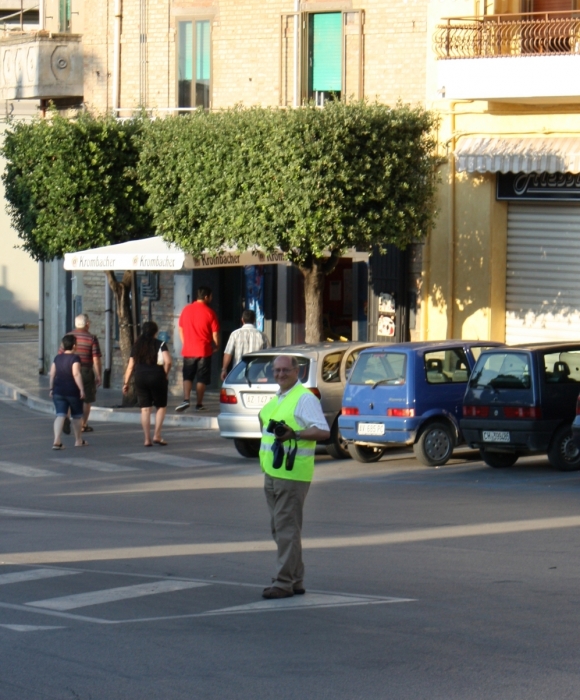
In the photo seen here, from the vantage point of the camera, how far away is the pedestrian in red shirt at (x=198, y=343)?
22.4m

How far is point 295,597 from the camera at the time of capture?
8.68 m

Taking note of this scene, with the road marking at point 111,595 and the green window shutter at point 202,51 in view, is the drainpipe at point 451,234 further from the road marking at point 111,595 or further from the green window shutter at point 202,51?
the road marking at point 111,595

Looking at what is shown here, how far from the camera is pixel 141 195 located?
24.2m

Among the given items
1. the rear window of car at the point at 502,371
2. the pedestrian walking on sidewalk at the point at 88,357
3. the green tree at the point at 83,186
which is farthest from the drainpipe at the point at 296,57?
the rear window of car at the point at 502,371

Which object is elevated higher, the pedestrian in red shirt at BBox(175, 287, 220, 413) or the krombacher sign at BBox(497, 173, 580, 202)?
the krombacher sign at BBox(497, 173, 580, 202)

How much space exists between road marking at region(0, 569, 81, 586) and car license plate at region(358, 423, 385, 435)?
22.3ft

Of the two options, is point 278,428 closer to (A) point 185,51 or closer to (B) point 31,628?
(B) point 31,628

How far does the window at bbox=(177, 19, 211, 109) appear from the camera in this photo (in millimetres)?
25531

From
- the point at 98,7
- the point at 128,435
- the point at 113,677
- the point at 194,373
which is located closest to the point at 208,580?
the point at 113,677

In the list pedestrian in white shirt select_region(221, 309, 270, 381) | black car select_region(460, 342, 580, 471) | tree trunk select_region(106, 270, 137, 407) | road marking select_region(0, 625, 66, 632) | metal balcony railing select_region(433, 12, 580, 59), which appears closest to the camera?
road marking select_region(0, 625, 66, 632)

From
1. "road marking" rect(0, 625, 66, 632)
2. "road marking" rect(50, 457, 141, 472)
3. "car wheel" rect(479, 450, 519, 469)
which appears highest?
"car wheel" rect(479, 450, 519, 469)

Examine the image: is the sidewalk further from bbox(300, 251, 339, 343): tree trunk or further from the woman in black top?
the woman in black top

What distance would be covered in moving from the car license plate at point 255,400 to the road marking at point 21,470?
2.69m

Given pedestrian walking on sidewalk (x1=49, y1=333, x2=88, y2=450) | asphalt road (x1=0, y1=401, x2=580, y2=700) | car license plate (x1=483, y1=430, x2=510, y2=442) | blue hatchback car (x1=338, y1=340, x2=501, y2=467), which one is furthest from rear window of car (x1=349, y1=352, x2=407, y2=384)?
pedestrian walking on sidewalk (x1=49, y1=333, x2=88, y2=450)
